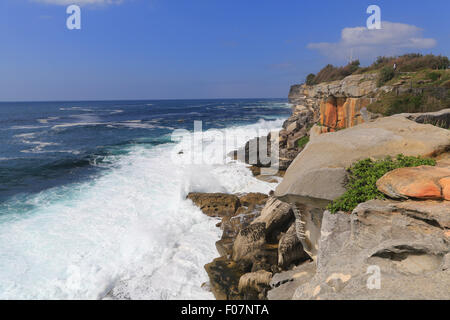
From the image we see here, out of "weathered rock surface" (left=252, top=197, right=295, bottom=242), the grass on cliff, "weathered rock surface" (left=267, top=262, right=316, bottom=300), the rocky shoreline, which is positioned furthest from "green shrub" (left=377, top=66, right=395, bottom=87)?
"weathered rock surface" (left=267, top=262, right=316, bottom=300)

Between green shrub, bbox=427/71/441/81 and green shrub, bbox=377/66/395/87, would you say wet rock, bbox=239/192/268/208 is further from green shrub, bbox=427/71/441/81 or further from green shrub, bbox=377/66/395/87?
green shrub, bbox=427/71/441/81

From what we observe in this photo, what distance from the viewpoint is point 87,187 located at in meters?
15.9

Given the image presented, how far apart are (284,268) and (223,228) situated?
372 cm

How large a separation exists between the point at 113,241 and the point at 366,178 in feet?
30.8

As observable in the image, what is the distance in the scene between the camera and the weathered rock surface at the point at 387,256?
339cm

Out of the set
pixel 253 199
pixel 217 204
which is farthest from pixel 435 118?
pixel 217 204

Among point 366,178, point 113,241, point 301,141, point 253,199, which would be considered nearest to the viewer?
point 366,178

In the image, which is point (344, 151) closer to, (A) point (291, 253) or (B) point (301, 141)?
(A) point (291, 253)

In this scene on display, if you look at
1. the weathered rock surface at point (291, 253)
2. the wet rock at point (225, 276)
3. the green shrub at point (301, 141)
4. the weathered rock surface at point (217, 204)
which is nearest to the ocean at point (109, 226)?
the wet rock at point (225, 276)

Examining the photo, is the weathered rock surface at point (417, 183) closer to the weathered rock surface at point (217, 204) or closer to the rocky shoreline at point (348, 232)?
the rocky shoreline at point (348, 232)

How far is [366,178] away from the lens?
5.73 m

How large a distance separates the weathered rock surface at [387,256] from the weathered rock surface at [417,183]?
189 millimetres

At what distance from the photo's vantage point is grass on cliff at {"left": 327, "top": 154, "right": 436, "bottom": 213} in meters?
5.50
